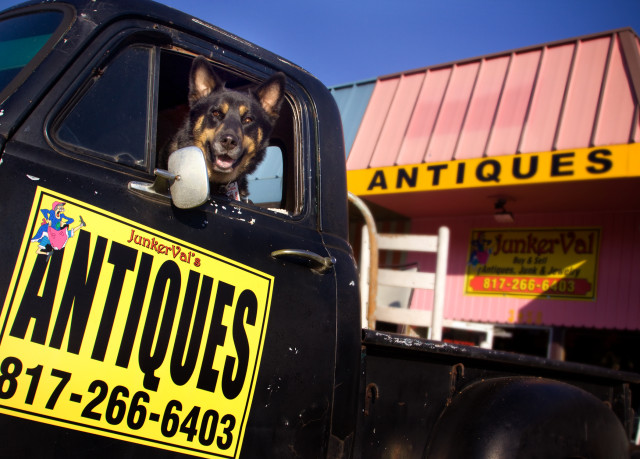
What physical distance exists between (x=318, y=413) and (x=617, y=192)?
6948mm

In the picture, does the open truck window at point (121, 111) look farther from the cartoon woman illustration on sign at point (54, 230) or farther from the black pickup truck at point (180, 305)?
the cartoon woman illustration on sign at point (54, 230)

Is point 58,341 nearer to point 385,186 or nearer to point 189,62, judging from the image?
point 189,62

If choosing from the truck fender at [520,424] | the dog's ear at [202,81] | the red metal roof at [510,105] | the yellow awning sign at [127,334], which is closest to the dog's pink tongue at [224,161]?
the dog's ear at [202,81]

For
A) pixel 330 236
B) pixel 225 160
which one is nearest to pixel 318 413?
pixel 330 236

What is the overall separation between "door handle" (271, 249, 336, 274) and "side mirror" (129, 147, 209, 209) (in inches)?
15.3

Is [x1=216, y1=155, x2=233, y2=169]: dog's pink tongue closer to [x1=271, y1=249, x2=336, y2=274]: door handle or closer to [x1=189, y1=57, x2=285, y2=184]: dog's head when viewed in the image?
[x1=189, y1=57, x2=285, y2=184]: dog's head

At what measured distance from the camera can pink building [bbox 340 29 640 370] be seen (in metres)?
7.41

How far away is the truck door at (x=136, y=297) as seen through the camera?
1449 mm

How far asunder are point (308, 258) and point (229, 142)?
703mm

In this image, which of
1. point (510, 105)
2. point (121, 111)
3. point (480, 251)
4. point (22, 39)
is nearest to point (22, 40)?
point (22, 39)

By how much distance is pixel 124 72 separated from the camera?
181 centimetres

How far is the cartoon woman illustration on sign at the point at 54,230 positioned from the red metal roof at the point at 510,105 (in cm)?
692

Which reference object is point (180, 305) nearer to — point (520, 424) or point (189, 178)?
point (189, 178)

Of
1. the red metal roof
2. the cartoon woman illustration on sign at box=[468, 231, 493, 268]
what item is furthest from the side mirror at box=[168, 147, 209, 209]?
the cartoon woman illustration on sign at box=[468, 231, 493, 268]
